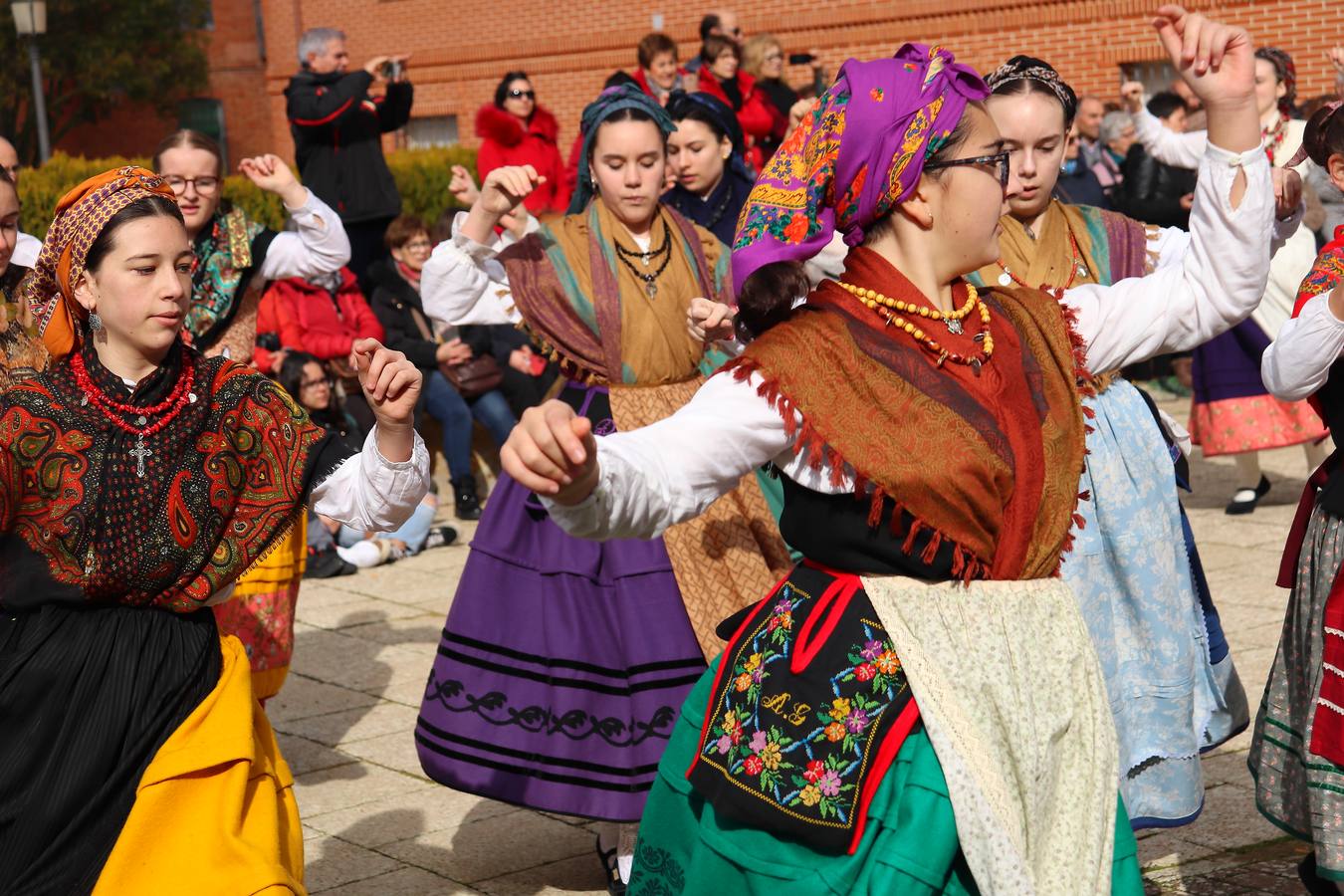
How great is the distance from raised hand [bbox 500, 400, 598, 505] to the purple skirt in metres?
2.24

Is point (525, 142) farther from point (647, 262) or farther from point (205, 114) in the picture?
point (205, 114)

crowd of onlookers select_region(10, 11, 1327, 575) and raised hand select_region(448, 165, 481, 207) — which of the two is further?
crowd of onlookers select_region(10, 11, 1327, 575)

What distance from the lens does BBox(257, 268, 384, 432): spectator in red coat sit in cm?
938

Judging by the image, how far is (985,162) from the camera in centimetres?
281

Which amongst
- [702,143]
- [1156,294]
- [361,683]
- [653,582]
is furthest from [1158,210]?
[1156,294]

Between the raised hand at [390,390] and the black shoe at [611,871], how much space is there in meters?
1.69

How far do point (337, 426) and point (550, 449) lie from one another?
23.5ft

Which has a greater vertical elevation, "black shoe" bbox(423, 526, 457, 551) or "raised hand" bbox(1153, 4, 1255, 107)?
"raised hand" bbox(1153, 4, 1255, 107)

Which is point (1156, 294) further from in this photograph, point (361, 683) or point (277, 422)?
point (361, 683)

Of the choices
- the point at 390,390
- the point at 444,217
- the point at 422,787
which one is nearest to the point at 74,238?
the point at 390,390

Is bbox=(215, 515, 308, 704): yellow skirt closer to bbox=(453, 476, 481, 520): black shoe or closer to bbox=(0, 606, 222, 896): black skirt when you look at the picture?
bbox=(0, 606, 222, 896): black skirt

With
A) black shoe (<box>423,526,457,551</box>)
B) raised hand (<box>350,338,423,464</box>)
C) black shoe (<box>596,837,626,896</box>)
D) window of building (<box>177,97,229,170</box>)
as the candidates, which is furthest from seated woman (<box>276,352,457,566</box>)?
window of building (<box>177,97,229,170</box>)

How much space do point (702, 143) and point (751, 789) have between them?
398 cm

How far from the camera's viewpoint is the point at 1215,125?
3.00 meters
